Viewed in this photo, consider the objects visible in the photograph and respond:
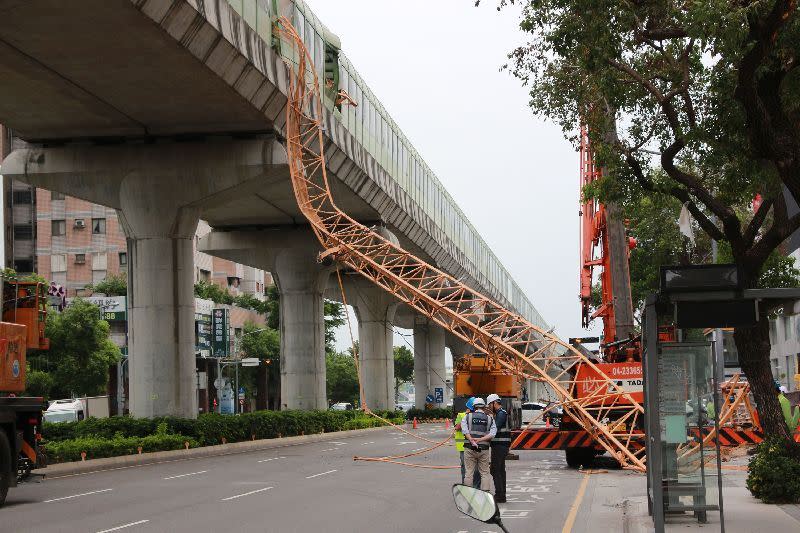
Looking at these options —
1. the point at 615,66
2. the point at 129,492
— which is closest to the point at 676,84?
the point at 615,66

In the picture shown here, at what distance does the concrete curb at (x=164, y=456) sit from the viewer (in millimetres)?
28844

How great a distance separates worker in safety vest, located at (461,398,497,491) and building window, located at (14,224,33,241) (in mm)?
82577

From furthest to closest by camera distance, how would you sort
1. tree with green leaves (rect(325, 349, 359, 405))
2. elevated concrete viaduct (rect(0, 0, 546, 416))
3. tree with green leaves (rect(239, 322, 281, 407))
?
tree with green leaves (rect(325, 349, 359, 405)) → tree with green leaves (rect(239, 322, 281, 407)) → elevated concrete viaduct (rect(0, 0, 546, 416))

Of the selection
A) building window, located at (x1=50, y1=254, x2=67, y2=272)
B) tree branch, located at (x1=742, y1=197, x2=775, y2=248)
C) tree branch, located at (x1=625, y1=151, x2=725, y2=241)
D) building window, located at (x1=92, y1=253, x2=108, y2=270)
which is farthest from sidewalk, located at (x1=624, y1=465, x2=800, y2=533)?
building window, located at (x1=50, y1=254, x2=67, y2=272)

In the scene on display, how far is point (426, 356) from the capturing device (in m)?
99.8

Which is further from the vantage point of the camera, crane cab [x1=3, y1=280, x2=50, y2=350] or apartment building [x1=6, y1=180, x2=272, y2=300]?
apartment building [x1=6, y1=180, x2=272, y2=300]

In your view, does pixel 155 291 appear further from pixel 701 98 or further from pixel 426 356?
pixel 426 356

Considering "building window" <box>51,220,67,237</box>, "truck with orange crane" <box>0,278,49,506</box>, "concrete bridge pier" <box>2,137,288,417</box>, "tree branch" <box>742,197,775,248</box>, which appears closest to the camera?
"tree branch" <box>742,197,775,248</box>

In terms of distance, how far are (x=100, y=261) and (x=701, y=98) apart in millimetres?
78107

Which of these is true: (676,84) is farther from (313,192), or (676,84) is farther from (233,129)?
(313,192)

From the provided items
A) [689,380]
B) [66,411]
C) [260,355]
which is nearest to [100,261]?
[260,355]

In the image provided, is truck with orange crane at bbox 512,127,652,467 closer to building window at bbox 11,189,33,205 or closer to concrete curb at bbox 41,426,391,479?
concrete curb at bbox 41,426,391,479

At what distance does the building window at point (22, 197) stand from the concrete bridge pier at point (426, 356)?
109ft

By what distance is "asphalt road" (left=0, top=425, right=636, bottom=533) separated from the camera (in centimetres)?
1647
